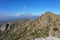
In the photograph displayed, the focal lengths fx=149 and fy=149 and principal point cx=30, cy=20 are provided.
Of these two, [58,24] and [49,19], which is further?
[49,19]

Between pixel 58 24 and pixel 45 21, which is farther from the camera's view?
pixel 45 21

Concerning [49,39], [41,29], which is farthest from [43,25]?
[49,39]

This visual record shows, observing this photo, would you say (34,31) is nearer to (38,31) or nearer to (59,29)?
(38,31)

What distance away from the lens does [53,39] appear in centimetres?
7625

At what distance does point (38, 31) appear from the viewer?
603 ft

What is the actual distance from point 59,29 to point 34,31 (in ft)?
143

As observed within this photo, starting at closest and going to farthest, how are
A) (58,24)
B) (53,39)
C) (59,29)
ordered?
1. (53,39)
2. (59,29)
3. (58,24)

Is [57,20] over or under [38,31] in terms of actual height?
over

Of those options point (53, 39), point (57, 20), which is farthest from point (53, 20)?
point (53, 39)

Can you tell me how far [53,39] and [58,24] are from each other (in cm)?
9902

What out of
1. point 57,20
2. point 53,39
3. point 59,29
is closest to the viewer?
point 53,39

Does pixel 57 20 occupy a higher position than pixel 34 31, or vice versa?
pixel 57 20

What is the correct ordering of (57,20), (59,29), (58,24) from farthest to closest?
1. (57,20)
2. (58,24)
3. (59,29)

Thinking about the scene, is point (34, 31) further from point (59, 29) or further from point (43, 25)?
point (59, 29)
